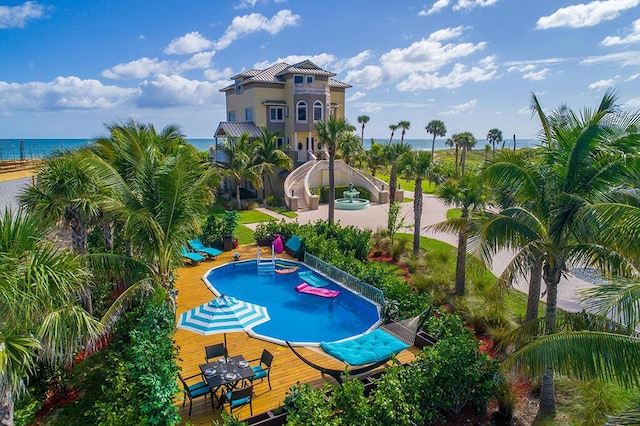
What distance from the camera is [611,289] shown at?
5.71 meters

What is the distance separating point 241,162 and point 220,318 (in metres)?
23.2

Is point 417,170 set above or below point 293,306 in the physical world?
above

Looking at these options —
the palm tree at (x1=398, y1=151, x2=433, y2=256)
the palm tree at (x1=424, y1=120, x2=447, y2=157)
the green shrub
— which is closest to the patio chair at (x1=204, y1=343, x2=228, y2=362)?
the green shrub

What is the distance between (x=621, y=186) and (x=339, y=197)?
97.9 feet

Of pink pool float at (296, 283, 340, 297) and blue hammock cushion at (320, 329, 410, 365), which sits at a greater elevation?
blue hammock cushion at (320, 329, 410, 365)

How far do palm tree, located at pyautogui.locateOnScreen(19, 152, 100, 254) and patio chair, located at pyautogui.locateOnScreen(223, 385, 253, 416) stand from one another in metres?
5.87

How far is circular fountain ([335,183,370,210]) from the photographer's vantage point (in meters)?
34.3

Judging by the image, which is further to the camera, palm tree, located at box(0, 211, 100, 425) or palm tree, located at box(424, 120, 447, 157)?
palm tree, located at box(424, 120, 447, 157)

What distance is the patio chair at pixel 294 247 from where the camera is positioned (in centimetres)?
1994

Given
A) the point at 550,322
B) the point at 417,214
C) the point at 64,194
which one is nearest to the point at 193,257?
the point at 64,194

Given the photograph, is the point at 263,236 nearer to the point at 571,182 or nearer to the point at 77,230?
the point at 77,230

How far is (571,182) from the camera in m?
7.80

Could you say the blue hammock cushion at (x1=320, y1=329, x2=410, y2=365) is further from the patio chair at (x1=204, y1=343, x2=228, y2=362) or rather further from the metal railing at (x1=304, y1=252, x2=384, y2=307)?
the metal railing at (x1=304, y1=252, x2=384, y2=307)

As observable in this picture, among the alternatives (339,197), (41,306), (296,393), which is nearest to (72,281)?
(41,306)
